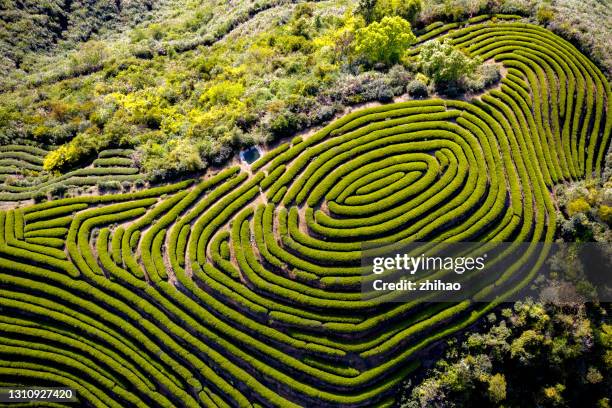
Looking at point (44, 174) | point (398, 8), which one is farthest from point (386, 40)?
point (44, 174)

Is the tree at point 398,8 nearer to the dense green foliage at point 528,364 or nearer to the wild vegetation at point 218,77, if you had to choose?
the wild vegetation at point 218,77

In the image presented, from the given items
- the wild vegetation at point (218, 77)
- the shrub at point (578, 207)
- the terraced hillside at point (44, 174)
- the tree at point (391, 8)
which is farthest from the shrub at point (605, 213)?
the terraced hillside at point (44, 174)

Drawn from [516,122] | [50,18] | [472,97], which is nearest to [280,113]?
[472,97]

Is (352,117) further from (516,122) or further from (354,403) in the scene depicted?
A: (354,403)

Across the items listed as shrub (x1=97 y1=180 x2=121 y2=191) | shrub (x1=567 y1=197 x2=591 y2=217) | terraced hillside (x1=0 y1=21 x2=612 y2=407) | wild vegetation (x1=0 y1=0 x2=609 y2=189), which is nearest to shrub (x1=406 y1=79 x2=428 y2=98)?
wild vegetation (x1=0 y1=0 x2=609 y2=189)

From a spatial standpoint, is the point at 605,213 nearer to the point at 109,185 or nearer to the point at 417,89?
the point at 417,89

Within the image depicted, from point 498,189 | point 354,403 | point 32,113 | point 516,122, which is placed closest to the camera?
point 354,403
